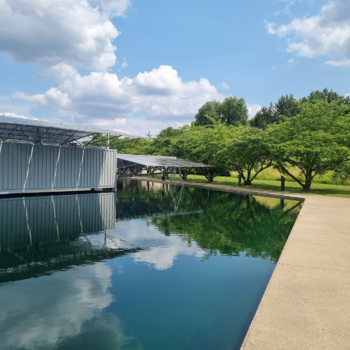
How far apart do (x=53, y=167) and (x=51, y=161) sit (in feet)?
1.42

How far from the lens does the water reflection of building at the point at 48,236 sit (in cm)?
806

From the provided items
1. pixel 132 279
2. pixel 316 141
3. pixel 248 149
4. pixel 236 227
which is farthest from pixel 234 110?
pixel 132 279

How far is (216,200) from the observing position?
21094 millimetres

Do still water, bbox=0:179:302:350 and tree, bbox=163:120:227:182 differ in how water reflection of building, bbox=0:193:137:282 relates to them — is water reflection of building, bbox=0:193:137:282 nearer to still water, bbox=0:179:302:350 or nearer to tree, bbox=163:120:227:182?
still water, bbox=0:179:302:350

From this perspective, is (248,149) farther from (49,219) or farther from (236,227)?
(49,219)

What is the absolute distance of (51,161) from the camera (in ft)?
72.3

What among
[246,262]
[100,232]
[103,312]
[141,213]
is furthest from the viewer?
[141,213]

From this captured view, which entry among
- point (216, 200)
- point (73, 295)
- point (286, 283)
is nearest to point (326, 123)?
point (216, 200)

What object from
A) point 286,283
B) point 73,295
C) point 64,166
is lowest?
point 73,295

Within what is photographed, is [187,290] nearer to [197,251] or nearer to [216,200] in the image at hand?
[197,251]

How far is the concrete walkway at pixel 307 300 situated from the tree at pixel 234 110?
56959 millimetres

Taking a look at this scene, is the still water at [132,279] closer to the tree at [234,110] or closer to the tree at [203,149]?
the tree at [203,149]

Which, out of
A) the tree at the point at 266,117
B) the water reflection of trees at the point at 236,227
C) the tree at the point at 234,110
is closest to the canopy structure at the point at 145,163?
the water reflection of trees at the point at 236,227

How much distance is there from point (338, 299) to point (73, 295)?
4669mm
